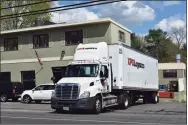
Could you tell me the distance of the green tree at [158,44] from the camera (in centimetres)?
8419

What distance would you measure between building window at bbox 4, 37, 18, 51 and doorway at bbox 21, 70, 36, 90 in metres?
2.69

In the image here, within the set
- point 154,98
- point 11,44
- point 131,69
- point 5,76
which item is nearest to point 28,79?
point 5,76

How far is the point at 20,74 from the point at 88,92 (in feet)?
65.5

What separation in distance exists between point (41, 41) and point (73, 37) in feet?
11.3

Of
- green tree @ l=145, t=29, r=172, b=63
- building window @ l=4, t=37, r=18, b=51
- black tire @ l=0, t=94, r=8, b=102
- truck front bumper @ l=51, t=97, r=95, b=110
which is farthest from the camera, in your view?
green tree @ l=145, t=29, r=172, b=63

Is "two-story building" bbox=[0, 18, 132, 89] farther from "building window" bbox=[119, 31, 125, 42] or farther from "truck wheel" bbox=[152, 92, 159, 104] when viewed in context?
"truck wheel" bbox=[152, 92, 159, 104]

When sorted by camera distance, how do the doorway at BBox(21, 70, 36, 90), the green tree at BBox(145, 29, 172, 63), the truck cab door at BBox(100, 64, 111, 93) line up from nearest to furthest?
the truck cab door at BBox(100, 64, 111, 93) → the doorway at BBox(21, 70, 36, 90) → the green tree at BBox(145, 29, 172, 63)

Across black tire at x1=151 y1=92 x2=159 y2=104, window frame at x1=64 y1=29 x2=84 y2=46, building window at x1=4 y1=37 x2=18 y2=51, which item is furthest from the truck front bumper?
building window at x1=4 y1=37 x2=18 y2=51

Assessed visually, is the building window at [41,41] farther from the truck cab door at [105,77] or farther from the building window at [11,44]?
the truck cab door at [105,77]

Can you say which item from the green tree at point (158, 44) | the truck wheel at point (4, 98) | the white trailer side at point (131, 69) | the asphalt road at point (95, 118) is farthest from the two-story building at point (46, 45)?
the green tree at point (158, 44)

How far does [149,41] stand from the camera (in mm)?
91062

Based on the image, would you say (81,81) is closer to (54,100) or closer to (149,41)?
(54,100)

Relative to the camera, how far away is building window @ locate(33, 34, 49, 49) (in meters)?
36.9

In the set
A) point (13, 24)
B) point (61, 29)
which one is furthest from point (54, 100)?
point (13, 24)
